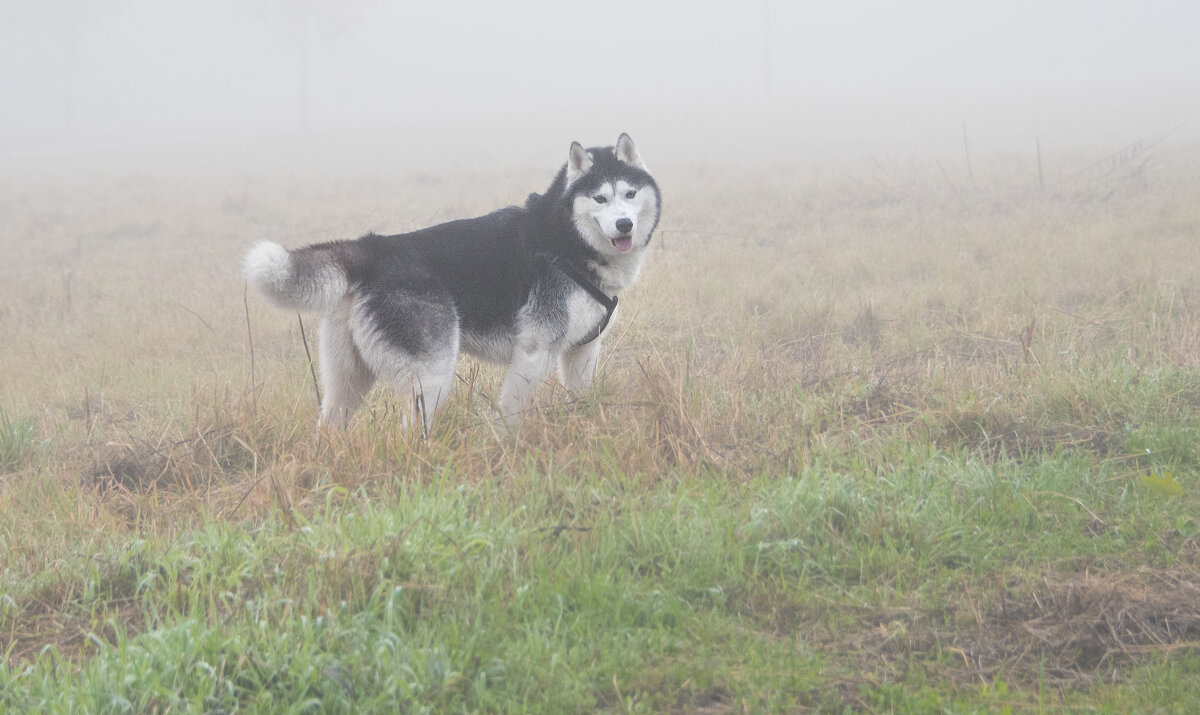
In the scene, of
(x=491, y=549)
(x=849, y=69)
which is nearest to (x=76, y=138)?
(x=849, y=69)

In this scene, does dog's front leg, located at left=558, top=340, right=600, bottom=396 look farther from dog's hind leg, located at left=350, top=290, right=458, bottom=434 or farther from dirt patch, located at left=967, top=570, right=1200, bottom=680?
dirt patch, located at left=967, top=570, right=1200, bottom=680

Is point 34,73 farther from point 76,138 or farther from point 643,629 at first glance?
point 643,629

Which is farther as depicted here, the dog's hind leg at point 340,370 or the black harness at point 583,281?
the black harness at point 583,281

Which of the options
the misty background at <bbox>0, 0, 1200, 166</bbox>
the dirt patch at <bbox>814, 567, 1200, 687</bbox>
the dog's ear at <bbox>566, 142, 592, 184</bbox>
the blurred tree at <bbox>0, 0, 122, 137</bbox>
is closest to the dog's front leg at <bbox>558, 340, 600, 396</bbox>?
the dog's ear at <bbox>566, 142, 592, 184</bbox>

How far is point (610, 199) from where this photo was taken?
17.8ft

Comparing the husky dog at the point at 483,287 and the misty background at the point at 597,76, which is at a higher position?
the misty background at the point at 597,76

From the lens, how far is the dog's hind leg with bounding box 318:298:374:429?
514cm

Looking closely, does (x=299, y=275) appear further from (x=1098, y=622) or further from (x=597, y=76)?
(x=597, y=76)

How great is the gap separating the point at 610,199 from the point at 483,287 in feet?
2.91

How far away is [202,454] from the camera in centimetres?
512

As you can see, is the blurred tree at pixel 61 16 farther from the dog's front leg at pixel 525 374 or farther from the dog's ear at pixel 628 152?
the dog's front leg at pixel 525 374

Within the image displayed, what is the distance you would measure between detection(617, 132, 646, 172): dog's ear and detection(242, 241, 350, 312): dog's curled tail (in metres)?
1.79

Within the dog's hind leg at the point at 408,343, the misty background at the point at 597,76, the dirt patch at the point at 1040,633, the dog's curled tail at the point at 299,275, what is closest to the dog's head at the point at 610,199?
the dog's hind leg at the point at 408,343

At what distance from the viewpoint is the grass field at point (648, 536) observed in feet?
9.30
